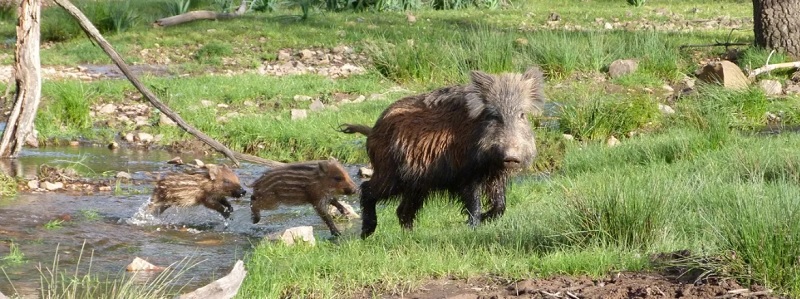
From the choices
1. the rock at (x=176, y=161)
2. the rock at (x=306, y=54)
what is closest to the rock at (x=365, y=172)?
the rock at (x=176, y=161)

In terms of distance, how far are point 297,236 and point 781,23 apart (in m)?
9.79

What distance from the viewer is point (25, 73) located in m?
10.2

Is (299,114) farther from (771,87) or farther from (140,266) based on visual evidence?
(140,266)

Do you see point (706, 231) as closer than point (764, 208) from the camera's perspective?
No

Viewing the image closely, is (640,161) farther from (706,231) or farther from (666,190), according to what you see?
(706,231)

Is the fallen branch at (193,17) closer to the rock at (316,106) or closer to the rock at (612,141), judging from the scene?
the rock at (316,106)

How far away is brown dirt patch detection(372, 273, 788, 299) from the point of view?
5.89 meters

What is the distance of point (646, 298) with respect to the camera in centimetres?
588

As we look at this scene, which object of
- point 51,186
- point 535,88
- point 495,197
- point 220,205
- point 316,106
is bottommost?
point 220,205

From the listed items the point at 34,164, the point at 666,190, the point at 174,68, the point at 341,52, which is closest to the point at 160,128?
the point at 34,164

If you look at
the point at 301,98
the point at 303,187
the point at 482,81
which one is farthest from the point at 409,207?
the point at 301,98

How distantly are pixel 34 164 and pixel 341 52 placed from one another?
277 inches

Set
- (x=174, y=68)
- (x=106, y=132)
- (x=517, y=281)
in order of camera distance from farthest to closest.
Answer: (x=174, y=68) < (x=106, y=132) < (x=517, y=281)

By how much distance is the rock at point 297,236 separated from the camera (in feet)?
26.6
